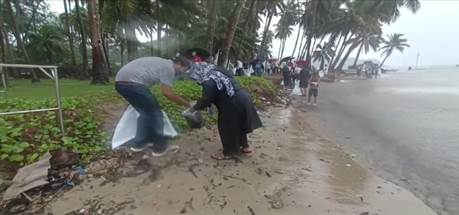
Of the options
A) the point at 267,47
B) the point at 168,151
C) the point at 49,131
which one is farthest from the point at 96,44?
the point at 267,47

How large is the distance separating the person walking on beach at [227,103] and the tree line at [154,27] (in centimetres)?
303

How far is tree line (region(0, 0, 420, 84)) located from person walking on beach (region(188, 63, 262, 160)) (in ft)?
9.93

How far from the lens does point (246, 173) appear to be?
443 centimetres

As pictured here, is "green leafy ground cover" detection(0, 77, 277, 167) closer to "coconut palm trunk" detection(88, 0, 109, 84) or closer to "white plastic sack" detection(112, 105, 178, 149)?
"white plastic sack" detection(112, 105, 178, 149)

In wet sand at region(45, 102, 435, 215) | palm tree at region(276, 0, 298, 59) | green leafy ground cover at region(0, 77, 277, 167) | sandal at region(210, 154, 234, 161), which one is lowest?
wet sand at region(45, 102, 435, 215)

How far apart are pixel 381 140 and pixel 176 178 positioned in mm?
5130

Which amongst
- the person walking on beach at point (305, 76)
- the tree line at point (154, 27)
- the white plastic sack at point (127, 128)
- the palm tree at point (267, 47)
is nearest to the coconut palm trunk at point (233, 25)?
the tree line at point (154, 27)

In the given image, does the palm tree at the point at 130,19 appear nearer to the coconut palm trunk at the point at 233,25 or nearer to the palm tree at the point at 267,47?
the coconut palm trunk at the point at 233,25

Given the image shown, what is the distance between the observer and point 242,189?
3.93 metres

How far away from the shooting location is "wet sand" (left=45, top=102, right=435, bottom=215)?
11.6ft

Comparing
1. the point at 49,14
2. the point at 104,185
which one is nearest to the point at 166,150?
the point at 104,185

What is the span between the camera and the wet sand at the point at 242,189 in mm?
3549

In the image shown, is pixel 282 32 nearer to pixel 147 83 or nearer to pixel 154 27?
pixel 154 27

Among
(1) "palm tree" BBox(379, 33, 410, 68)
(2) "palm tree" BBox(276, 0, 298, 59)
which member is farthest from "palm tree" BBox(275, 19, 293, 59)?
(1) "palm tree" BBox(379, 33, 410, 68)
